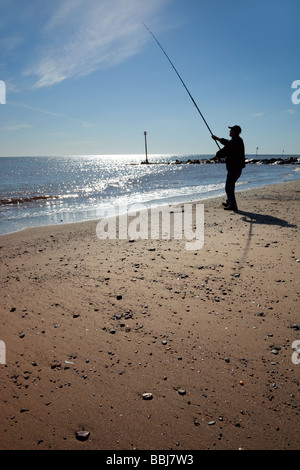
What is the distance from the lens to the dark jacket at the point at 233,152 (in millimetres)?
9217

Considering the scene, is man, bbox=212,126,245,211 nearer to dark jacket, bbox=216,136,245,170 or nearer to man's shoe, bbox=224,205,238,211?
dark jacket, bbox=216,136,245,170

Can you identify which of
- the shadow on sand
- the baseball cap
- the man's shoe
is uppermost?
the baseball cap

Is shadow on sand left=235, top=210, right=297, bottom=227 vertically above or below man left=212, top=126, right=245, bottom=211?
below

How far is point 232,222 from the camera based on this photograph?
8266 mm

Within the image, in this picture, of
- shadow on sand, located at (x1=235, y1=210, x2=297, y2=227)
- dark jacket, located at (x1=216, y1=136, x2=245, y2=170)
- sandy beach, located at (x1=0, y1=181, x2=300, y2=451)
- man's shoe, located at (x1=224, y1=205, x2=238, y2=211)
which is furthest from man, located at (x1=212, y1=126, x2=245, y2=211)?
sandy beach, located at (x1=0, y1=181, x2=300, y2=451)

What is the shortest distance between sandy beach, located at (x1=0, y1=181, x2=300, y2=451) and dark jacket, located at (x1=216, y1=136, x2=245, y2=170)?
4.79m

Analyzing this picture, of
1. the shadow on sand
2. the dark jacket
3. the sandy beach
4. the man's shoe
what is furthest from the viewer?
the man's shoe

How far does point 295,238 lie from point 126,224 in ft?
18.0

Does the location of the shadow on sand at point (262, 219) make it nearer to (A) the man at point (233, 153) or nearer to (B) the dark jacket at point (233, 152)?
(A) the man at point (233, 153)

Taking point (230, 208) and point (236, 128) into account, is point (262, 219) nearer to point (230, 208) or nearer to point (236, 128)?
point (230, 208)

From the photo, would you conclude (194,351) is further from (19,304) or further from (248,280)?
(19,304)

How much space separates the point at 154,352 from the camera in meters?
2.99

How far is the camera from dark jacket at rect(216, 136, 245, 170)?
363 inches

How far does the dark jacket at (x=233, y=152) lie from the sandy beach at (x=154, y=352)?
15.7 feet
